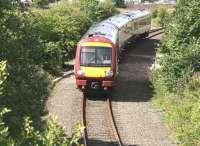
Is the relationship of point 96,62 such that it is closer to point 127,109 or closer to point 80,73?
point 80,73

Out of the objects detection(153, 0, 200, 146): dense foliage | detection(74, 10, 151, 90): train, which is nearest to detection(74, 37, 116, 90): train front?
detection(74, 10, 151, 90): train

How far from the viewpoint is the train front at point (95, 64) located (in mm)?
23219

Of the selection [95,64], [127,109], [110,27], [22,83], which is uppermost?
[22,83]

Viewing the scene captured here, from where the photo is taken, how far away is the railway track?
18297 millimetres

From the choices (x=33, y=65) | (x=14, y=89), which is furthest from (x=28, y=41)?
(x=14, y=89)

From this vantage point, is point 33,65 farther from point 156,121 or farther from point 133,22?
point 133,22

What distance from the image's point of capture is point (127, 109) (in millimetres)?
22391

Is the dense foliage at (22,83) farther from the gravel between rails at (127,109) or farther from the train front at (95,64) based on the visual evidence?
the train front at (95,64)

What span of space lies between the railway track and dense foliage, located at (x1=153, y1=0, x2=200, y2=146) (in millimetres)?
2186

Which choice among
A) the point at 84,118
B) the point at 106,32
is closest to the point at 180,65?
the point at 106,32

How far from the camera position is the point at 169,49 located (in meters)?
24.8

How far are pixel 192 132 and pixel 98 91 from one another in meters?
6.53

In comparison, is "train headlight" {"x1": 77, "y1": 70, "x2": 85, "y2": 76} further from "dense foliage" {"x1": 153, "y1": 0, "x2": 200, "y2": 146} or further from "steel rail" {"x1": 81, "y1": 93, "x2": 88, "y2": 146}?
"dense foliage" {"x1": 153, "y1": 0, "x2": 200, "y2": 146}

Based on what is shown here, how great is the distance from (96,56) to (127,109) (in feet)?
8.86
